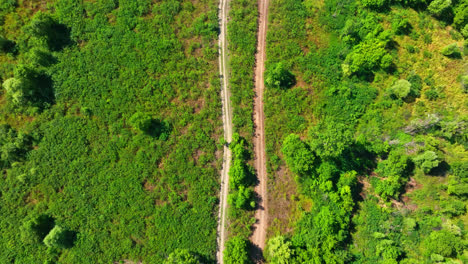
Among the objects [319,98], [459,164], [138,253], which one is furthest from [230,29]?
[459,164]

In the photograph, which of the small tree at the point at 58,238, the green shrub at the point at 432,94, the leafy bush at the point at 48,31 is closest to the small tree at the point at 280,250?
the small tree at the point at 58,238

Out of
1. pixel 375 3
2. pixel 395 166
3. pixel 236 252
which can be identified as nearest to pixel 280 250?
pixel 236 252

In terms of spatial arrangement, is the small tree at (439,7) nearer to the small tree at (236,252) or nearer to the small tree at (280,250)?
the small tree at (280,250)

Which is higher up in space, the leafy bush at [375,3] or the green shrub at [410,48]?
the leafy bush at [375,3]

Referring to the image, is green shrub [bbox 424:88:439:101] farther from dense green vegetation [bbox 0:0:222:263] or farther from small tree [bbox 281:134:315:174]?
dense green vegetation [bbox 0:0:222:263]

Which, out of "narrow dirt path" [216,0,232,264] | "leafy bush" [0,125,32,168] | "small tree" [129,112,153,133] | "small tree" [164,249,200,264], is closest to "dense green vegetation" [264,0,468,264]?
"narrow dirt path" [216,0,232,264]

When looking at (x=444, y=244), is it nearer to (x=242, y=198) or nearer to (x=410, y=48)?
(x=242, y=198)

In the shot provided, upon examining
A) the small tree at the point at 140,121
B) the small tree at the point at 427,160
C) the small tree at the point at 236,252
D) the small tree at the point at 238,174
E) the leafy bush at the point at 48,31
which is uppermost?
the leafy bush at the point at 48,31
